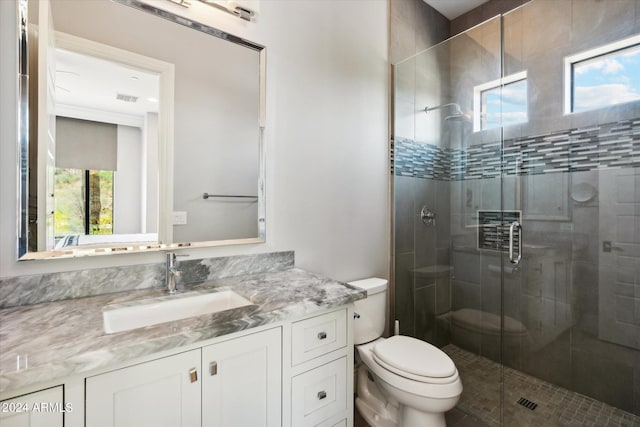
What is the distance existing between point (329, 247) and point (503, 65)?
162 centimetres

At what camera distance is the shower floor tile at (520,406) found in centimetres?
171

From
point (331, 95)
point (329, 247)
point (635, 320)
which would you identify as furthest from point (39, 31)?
point (635, 320)

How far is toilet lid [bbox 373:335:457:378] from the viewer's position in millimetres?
1400

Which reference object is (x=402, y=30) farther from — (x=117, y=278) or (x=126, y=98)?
(x=117, y=278)

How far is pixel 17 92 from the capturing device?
1.04 metres

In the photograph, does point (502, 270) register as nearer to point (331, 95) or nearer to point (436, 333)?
point (436, 333)

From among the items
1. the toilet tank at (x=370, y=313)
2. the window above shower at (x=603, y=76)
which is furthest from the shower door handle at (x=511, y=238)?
the toilet tank at (x=370, y=313)

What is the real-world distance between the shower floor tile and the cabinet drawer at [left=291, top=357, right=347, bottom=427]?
107 centimetres

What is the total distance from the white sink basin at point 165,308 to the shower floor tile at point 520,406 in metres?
1.62

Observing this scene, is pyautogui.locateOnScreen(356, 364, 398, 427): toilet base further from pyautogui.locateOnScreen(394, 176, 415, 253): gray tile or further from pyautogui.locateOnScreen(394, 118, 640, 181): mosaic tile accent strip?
pyautogui.locateOnScreen(394, 118, 640, 181): mosaic tile accent strip

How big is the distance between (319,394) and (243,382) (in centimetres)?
36

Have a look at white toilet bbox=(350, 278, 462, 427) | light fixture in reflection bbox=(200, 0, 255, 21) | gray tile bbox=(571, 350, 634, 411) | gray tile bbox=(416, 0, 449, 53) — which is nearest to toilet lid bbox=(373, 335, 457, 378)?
white toilet bbox=(350, 278, 462, 427)

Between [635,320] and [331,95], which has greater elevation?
[331,95]

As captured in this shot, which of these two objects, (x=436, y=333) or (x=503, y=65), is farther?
(x=436, y=333)
